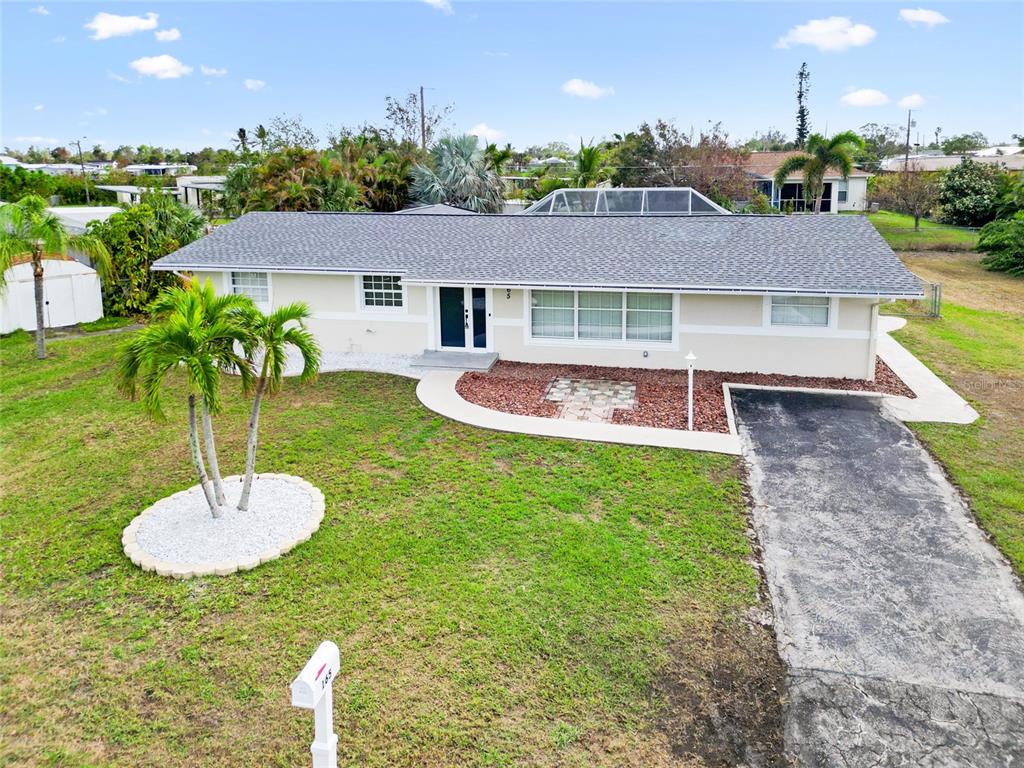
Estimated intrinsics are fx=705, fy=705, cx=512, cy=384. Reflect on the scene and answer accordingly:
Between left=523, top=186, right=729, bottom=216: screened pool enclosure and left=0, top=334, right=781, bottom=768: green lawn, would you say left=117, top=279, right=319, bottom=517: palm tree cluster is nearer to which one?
left=0, top=334, right=781, bottom=768: green lawn

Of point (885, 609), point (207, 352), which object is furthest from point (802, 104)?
point (207, 352)

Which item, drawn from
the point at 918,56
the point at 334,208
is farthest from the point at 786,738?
the point at 918,56

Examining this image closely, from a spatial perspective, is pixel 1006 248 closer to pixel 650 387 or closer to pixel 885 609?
pixel 650 387

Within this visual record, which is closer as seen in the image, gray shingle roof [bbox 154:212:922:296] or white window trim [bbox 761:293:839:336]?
white window trim [bbox 761:293:839:336]

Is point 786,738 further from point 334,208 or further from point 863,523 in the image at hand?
point 334,208

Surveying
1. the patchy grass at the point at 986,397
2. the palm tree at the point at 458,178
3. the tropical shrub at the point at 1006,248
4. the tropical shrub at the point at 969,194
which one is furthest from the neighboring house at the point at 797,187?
the patchy grass at the point at 986,397

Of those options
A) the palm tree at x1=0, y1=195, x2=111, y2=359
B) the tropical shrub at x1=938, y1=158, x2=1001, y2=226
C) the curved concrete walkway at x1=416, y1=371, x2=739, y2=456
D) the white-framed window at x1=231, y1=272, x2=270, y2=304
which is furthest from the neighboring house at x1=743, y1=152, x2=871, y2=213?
the palm tree at x1=0, y1=195, x2=111, y2=359

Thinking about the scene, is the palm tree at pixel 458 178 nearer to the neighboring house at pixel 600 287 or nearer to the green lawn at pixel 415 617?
the neighboring house at pixel 600 287
